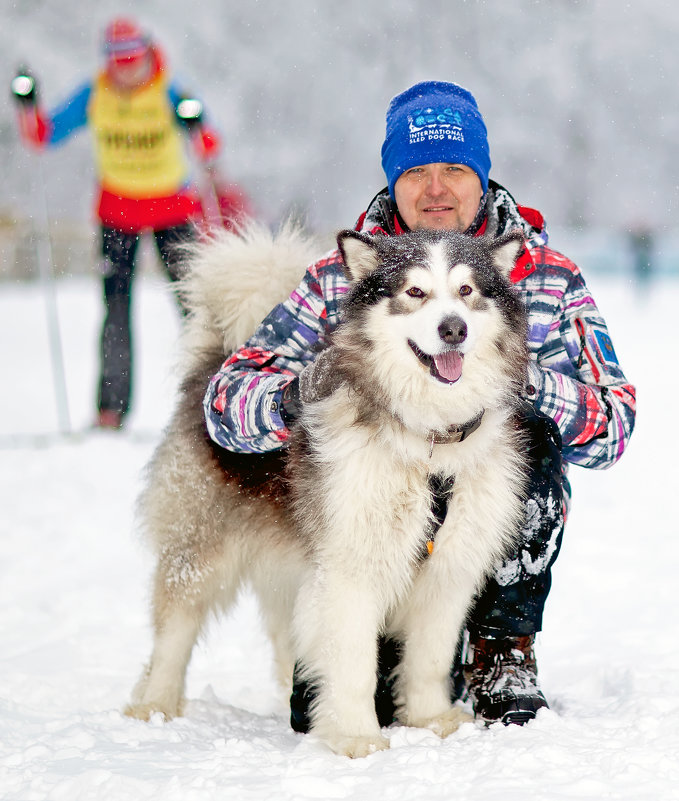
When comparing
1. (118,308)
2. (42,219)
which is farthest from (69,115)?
(118,308)

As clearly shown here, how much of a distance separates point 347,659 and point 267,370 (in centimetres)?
77

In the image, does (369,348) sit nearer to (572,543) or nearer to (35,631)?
(35,631)

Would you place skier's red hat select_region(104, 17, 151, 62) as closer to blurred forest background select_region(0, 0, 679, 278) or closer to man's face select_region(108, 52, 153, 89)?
man's face select_region(108, 52, 153, 89)

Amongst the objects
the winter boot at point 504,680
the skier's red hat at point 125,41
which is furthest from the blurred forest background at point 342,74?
the winter boot at point 504,680

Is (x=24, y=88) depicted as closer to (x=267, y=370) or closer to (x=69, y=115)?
(x=69, y=115)

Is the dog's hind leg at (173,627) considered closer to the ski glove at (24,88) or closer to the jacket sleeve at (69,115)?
the ski glove at (24,88)

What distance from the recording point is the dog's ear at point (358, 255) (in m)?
2.03

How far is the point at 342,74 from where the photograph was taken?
20172 mm

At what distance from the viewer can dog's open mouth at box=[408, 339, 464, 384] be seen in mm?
1904

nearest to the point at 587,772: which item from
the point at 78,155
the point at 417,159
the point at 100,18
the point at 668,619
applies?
the point at 668,619

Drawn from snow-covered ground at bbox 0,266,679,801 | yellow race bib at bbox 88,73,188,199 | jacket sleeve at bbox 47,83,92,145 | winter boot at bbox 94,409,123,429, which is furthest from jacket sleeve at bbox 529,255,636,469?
jacket sleeve at bbox 47,83,92,145

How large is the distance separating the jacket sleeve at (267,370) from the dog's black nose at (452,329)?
0.44 meters

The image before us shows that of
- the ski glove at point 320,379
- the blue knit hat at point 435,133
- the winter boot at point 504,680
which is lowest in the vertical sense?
the winter boot at point 504,680

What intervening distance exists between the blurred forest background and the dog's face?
17.7 metres
